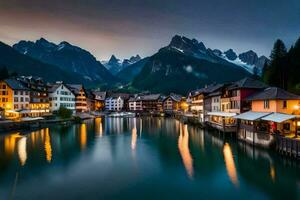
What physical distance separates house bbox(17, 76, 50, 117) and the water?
4740cm

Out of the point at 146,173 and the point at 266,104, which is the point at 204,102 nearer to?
the point at 266,104

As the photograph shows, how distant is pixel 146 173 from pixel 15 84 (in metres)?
74.6

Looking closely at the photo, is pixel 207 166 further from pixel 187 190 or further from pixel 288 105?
pixel 288 105

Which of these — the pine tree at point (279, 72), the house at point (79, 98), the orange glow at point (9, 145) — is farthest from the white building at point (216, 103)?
the house at point (79, 98)

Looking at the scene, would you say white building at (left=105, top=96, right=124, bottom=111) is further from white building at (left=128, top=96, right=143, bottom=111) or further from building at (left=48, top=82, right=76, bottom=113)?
building at (left=48, top=82, right=76, bottom=113)

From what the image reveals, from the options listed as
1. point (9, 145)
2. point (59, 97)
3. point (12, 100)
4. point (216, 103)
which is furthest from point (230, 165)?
point (59, 97)

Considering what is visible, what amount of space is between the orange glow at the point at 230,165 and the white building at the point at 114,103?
500 feet

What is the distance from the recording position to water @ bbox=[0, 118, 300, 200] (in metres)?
24.6

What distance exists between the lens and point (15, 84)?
87.8 meters

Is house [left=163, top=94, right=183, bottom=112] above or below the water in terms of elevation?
above

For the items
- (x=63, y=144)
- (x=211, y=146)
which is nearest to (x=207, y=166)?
(x=211, y=146)

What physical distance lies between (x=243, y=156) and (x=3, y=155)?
127 feet

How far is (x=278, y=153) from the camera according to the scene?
120 ft

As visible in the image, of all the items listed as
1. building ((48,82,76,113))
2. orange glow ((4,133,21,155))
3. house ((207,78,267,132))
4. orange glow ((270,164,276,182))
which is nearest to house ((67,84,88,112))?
building ((48,82,76,113))
